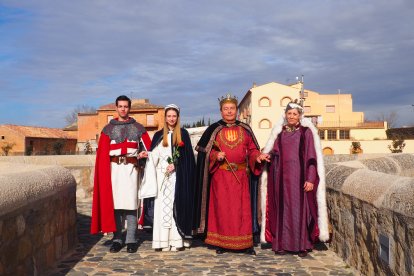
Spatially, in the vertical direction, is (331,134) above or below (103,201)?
A: above

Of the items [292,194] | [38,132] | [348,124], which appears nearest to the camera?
[292,194]

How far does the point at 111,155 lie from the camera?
5.68m

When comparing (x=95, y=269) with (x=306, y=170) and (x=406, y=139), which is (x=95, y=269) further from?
(x=406, y=139)

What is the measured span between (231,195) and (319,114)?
5714cm

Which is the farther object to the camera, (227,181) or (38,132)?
(38,132)

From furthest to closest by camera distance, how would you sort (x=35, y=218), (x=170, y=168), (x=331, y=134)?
(x=331, y=134) < (x=170, y=168) < (x=35, y=218)

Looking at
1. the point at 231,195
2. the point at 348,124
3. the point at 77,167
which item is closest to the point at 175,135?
the point at 231,195

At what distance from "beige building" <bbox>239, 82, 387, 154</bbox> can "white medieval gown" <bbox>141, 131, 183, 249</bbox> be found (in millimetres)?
43146

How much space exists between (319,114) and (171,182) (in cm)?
5710

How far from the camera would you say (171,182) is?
594 centimetres

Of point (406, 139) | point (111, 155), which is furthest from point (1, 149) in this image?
point (111, 155)

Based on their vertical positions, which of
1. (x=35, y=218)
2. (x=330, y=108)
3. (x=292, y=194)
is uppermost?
(x=330, y=108)

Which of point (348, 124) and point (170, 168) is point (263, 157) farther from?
point (348, 124)

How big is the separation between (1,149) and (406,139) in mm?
43456
